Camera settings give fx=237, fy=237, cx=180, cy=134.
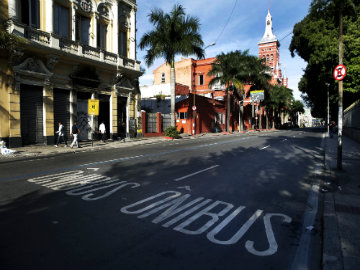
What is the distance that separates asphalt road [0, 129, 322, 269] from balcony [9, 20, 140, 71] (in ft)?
35.0

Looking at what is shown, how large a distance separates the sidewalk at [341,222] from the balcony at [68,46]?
17006mm

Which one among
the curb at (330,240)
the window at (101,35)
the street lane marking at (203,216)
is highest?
the window at (101,35)

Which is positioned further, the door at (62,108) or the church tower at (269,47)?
the church tower at (269,47)

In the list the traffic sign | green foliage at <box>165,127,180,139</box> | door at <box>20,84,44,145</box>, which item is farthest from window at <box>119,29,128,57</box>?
door at <box>20,84,44,145</box>

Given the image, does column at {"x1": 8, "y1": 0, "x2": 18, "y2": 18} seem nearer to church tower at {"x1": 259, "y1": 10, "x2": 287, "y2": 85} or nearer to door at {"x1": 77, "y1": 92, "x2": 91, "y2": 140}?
door at {"x1": 77, "y1": 92, "x2": 91, "y2": 140}

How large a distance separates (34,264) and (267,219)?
3647 mm

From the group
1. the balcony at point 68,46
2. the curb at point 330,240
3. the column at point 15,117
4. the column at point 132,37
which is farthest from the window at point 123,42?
the curb at point 330,240

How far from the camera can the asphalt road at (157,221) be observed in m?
3.00

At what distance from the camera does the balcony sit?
14211 mm

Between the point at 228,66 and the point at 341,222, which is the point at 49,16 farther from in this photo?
the point at 228,66

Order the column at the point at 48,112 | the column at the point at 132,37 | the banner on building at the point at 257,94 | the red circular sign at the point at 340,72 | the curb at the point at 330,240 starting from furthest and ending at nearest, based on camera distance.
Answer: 1. the banner on building at the point at 257,94
2. the column at the point at 132,37
3. the column at the point at 48,112
4. the red circular sign at the point at 340,72
5. the curb at the point at 330,240

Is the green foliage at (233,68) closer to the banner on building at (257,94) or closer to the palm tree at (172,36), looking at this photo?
the banner on building at (257,94)

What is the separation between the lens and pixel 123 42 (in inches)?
886

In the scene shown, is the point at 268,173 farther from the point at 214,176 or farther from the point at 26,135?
the point at 26,135
